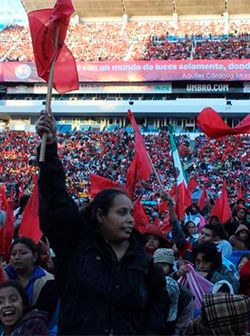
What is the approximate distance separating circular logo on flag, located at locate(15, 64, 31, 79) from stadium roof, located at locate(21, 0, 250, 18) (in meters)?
9.64

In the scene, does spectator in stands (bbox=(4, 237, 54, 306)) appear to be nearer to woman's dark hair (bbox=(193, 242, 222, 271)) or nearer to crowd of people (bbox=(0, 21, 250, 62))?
woman's dark hair (bbox=(193, 242, 222, 271))

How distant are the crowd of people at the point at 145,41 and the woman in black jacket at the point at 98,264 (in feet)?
133

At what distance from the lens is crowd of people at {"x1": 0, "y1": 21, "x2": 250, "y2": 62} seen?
4306cm

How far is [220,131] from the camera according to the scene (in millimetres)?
7148

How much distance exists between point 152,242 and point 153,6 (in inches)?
1883

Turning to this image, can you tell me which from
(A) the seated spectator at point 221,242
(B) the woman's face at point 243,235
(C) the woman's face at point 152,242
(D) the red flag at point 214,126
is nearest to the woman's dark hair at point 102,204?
(C) the woman's face at point 152,242

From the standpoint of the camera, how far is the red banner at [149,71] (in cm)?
4019

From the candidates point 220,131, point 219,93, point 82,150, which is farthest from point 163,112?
point 220,131

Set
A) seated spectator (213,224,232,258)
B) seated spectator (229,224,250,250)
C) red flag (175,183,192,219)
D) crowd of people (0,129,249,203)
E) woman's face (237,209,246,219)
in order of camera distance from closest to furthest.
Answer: seated spectator (213,224,232,258)
seated spectator (229,224,250,250)
red flag (175,183,192,219)
woman's face (237,209,246,219)
crowd of people (0,129,249,203)

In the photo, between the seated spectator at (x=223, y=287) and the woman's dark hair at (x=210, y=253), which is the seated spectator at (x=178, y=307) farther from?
the woman's dark hair at (x=210, y=253)

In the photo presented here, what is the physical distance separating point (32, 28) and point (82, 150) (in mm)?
29332

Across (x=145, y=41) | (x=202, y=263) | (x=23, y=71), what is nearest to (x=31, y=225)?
(x=202, y=263)

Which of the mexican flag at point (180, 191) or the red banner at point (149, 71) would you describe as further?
the red banner at point (149, 71)

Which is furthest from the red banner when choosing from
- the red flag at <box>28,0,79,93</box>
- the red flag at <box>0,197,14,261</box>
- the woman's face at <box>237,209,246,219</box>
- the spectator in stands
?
the spectator in stands
